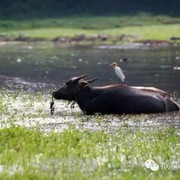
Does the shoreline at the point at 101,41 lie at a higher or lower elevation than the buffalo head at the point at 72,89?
lower

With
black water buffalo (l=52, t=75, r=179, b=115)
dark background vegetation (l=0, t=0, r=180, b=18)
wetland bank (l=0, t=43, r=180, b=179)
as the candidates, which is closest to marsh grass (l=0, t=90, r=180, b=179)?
wetland bank (l=0, t=43, r=180, b=179)

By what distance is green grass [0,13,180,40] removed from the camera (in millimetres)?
120688

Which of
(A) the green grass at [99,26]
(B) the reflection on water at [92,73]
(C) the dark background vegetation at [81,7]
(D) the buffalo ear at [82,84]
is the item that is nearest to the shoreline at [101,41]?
(A) the green grass at [99,26]

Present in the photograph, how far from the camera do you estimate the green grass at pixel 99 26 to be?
12069cm

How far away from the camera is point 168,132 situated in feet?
70.7

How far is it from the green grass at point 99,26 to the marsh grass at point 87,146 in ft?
276

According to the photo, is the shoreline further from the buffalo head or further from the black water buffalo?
the black water buffalo

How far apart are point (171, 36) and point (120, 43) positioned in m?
7.39

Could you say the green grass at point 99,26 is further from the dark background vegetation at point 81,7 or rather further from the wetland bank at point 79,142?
the wetland bank at point 79,142

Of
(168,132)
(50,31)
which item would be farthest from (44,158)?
(50,31)

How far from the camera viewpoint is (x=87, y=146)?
19.2 metres

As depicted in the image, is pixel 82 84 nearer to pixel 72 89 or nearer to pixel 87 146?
pixel 72 89

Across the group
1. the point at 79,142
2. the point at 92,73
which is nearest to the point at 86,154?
the point at 79,142

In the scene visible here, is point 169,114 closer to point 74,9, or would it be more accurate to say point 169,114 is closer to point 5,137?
point 5,137
